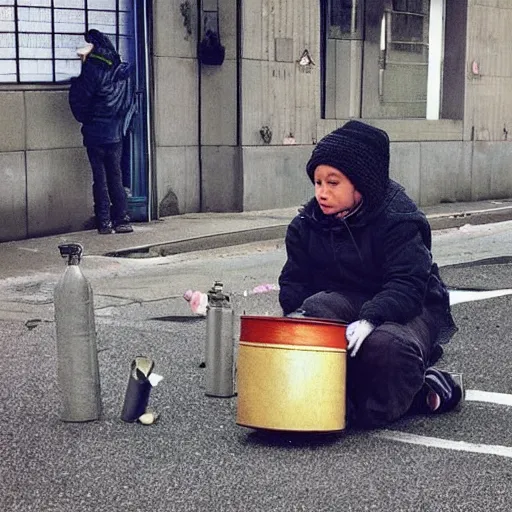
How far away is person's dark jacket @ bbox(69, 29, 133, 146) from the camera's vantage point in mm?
11898

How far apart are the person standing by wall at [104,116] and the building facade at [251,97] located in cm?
29

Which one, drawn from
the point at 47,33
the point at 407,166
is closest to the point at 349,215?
the point at 47,33

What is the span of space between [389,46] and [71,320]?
11196mm

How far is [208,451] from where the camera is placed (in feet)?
17.0

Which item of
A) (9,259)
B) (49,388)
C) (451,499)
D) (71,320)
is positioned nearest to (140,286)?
(9,259)

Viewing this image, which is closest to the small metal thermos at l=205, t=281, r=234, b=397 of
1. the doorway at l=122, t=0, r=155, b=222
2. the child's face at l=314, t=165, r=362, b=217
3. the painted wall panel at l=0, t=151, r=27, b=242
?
the child's face at l=314, t=165, r=362, b=217

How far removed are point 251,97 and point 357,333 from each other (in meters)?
8.79

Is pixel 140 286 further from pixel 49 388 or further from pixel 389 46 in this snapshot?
pixel 389 46

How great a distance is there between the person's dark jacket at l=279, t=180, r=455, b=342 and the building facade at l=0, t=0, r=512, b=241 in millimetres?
6412

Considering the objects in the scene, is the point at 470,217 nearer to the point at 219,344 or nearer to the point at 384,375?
the point at 219,344

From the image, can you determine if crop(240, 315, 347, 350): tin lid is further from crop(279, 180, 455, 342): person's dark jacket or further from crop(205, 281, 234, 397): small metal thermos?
crop(205, 281, 234, 397): small metal thermos

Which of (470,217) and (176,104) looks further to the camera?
(470,217)

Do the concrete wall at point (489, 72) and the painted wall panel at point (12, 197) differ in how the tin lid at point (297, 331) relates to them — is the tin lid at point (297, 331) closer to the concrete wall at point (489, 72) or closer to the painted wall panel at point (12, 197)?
the painted wall panel at point (12, 197)

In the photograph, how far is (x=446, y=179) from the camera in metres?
16.5
